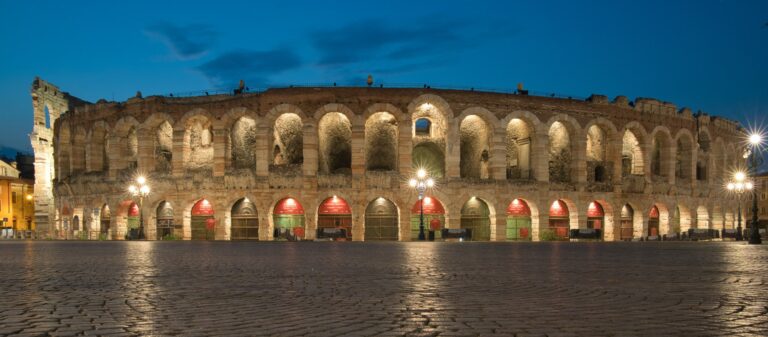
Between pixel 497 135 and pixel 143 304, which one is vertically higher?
pixel 497 135

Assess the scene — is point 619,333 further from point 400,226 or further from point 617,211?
point 617,211

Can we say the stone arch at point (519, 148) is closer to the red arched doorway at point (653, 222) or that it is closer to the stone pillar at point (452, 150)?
the stone pillar at point (452, 150)

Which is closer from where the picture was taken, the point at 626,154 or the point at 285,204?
the point at 285,204

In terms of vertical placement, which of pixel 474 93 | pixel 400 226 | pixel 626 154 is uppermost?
pixel 474 93

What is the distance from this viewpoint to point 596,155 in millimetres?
44344

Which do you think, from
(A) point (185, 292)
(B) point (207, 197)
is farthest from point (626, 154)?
(A) point (185, 292)

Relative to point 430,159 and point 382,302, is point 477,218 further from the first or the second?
point 382,302

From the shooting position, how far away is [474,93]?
3912 centimetres

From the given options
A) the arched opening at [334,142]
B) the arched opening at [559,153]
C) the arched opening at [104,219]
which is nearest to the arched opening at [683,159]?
the arched opening at [559,153]

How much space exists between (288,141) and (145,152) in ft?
32.0

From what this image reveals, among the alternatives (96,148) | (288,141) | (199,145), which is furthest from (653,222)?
(96,148)

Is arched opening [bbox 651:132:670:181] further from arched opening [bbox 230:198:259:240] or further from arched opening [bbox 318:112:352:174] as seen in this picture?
arched opening [bbox 230:198:259:240]

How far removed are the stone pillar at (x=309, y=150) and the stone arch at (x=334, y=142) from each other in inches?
61.6

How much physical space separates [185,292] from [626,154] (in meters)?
44.1
